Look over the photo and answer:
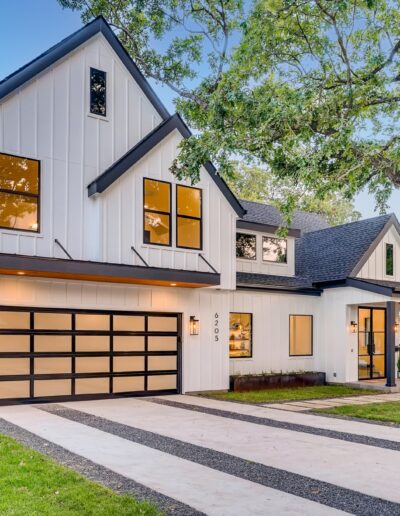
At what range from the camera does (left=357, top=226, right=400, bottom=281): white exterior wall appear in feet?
61.1

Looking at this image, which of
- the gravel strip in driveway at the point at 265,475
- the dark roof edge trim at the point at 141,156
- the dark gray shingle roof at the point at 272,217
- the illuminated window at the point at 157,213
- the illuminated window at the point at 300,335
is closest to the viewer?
the gravel strip in driveway at the point at 265,475

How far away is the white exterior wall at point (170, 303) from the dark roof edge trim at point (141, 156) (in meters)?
2.34

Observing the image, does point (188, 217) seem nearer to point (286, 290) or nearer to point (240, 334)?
point (240, 334)

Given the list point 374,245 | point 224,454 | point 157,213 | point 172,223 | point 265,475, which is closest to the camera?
point 265,475

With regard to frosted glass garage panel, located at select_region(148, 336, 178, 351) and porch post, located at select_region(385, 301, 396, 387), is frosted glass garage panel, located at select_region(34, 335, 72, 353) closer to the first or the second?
frosted glass garage panel, located at select_region(148, 336, 178, 351)

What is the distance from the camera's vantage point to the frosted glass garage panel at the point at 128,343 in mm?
13531

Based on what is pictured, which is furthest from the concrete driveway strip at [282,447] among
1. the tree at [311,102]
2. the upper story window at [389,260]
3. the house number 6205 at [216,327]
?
the upper story window at [389,260]

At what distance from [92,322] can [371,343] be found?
9.76m

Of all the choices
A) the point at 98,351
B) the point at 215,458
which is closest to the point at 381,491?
the point at 215,458

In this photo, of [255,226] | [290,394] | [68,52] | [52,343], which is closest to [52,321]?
[52,343]

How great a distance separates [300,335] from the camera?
18.0 m

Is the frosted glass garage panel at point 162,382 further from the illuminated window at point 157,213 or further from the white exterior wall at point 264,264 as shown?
the white exterior wall at point 264,264

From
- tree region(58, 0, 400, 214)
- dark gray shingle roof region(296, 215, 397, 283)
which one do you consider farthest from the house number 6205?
tree region(58, 0, 400, 214)

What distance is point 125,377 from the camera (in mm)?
13625
